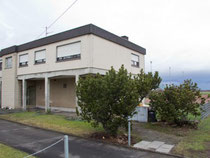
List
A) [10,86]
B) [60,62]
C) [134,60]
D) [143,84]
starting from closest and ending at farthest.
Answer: [143,84]
[60,62]
[134,60]
[10,86]

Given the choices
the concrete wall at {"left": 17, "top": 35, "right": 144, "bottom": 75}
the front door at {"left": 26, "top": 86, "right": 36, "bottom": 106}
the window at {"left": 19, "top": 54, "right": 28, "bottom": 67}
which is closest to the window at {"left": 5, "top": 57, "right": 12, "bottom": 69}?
the window at {"left": 19, "top": 54, "right": 28, "bottom": 67}

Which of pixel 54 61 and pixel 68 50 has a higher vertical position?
pixel 68 50

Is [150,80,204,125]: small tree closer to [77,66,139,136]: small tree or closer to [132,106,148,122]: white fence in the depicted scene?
[132,106,148,122]: white fence

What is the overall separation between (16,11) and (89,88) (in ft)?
29.3

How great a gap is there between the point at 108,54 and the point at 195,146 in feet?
30.5

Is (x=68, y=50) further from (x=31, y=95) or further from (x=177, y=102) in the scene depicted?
(x=31, y=95)

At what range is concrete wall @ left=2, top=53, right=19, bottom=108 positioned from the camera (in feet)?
58.4

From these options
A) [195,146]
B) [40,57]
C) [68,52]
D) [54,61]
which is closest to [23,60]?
[40,57]

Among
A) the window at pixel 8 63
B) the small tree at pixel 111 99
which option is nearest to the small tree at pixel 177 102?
the small tree at pixel 111 99

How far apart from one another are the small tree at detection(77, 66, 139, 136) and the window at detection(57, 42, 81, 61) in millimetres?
6181

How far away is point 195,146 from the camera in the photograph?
6156 millimetres

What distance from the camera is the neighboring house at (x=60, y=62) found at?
1225cm

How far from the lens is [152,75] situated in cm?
1083

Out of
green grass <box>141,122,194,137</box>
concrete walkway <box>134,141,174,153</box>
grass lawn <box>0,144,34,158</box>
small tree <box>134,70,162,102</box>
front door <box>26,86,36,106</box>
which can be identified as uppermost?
small tree <box>134,70,162,102</box>
